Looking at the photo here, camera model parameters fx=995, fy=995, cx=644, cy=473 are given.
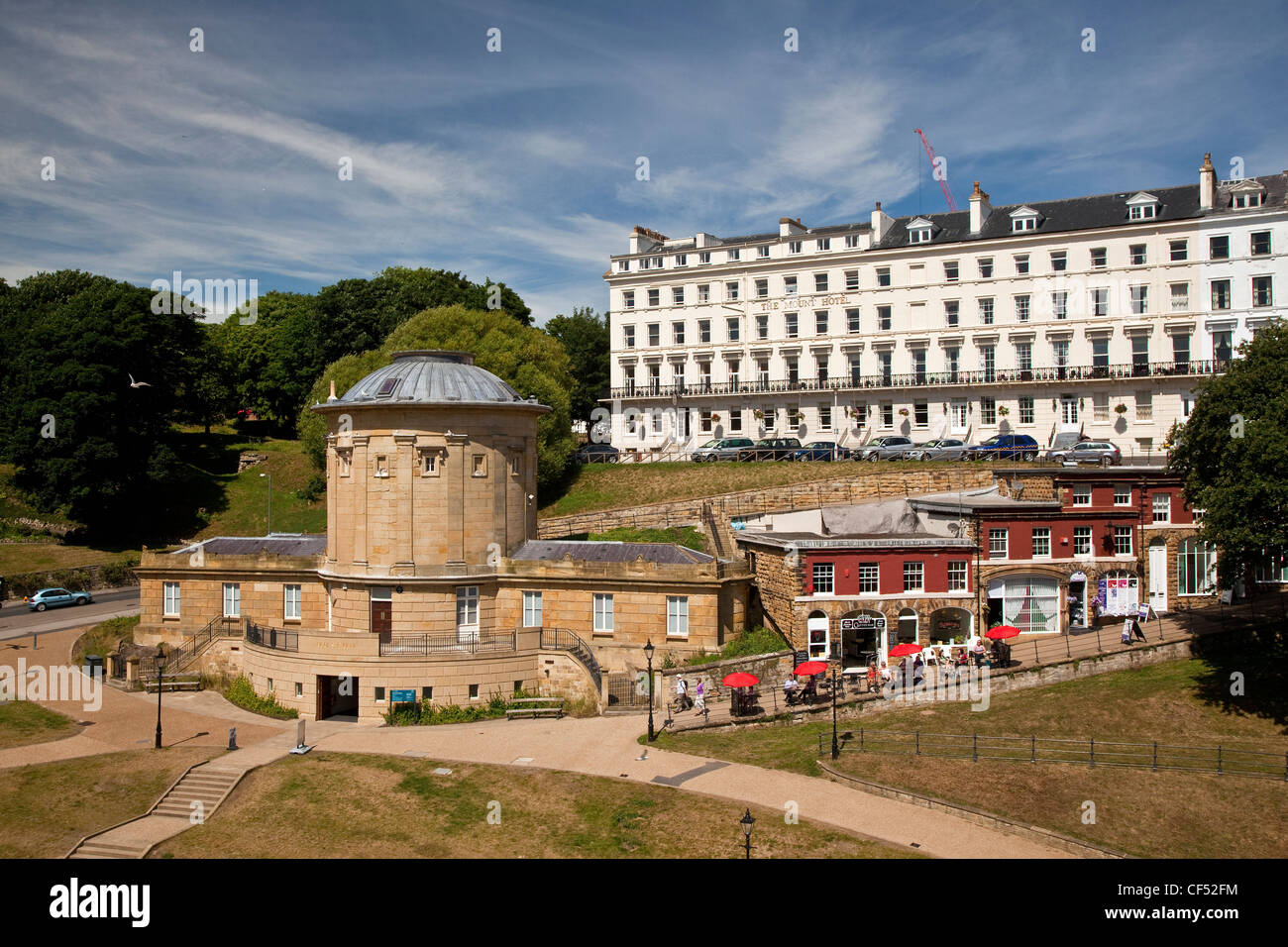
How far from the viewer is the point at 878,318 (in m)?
68.7

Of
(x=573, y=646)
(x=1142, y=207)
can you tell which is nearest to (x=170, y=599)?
(x=573, y=646)

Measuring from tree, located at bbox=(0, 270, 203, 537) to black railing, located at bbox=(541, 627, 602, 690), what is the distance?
41.3 m

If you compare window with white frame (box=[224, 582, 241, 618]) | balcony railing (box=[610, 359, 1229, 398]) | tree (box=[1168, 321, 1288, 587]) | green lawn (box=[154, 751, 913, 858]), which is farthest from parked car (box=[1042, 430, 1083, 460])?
window with white frame (box=[224, 582, 241, 618])

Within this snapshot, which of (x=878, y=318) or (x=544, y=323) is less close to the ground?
(x=544, y=323)

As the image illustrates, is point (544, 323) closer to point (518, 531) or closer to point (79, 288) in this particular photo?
point (79, 288)

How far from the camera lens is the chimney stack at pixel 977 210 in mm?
67188

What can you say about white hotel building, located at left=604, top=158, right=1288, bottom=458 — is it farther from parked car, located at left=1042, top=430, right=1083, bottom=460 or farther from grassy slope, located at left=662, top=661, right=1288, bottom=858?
grassy slope, located at left=662, top=661, right=1288, bottom=858

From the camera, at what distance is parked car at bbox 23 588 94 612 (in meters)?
54.2

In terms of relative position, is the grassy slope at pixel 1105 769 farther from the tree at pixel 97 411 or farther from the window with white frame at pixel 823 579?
the tree at pixel 97 411

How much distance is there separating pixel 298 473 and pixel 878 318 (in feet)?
151

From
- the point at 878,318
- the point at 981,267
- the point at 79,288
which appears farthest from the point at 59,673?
the point at 79,288

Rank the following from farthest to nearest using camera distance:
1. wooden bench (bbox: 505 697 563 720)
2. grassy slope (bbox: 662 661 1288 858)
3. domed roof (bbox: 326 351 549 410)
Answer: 1. domed roof (bbox: 326 351 549 410)
2. wooden bench (bbox: 505 697 563 720)
3. grassy slope (bbox: 662 661 1288 858)

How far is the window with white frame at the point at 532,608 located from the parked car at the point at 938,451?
91.1 feet

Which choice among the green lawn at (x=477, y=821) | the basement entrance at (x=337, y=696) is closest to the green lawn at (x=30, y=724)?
the basement entrance at (x=337, y=696)
